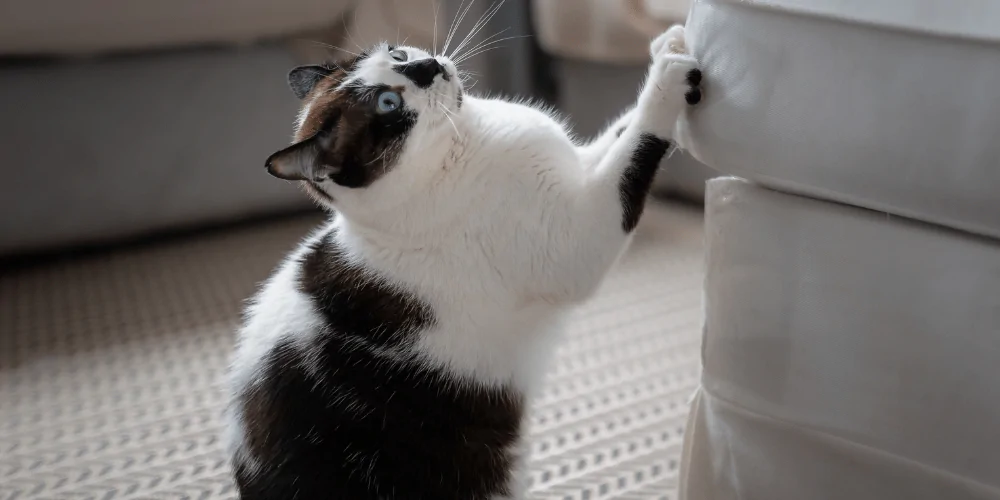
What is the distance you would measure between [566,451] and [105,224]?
115 cm

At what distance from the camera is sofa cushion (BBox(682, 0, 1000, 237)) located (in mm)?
604

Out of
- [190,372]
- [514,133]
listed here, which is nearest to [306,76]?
[514,133]

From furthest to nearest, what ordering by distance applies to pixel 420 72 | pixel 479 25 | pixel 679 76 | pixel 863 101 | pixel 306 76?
pixel 479 25, pixel 306 76, pixel 420 72, pixel 679 76, pixel 863 101

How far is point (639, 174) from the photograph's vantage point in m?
0.83

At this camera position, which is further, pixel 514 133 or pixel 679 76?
pixel 514 133

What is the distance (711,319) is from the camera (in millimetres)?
826

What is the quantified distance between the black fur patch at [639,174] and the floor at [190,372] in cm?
39

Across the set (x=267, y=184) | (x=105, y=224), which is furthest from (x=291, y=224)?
(x=105, y=224)

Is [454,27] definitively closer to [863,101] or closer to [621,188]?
[621,188]

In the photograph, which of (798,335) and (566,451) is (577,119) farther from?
(798,335)

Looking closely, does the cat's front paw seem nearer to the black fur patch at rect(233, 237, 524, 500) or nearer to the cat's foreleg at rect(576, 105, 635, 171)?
the cat's foreleg at rect(576, 105, 635, 171)

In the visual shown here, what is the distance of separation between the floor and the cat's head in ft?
1.49

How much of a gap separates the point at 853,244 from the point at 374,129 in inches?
17.7

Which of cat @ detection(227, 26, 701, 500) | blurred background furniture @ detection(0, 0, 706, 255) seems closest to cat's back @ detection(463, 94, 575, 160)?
cat @ detection(227, 26, 701, 500)
